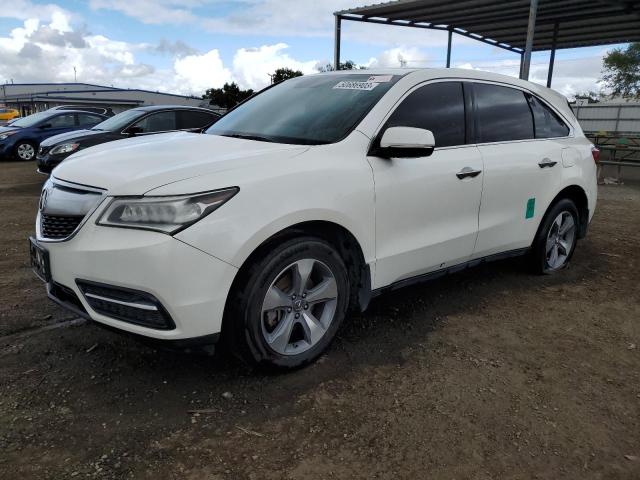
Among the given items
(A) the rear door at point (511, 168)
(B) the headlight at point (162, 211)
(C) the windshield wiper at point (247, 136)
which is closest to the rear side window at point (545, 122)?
(A) the rear door at point (511, 168)

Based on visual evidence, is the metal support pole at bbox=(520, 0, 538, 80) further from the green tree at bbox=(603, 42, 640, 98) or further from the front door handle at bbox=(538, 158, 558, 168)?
the green tree at bbox=(603, 42, 640, 98)

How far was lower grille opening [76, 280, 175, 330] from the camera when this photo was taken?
2.37 metres

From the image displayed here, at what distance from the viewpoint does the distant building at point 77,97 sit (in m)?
47.8

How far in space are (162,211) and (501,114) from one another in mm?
2816

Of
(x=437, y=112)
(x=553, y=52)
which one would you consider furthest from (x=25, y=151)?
(x=553, y=52)

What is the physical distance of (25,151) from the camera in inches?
565

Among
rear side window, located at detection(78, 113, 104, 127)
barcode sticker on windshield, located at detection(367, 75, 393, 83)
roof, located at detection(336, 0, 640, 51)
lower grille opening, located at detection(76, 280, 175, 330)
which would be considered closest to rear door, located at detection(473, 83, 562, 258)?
barcode sticker on windshield, located at detection(367, 75, 393, 83)

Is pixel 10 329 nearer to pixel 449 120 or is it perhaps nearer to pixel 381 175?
pixel 381 175

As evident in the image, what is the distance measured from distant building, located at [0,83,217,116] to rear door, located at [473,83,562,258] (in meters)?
43.6

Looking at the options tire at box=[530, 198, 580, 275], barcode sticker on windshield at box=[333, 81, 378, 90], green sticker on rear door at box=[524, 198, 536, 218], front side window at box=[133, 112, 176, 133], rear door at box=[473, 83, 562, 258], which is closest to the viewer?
barcode sticker on windshield at box=[333, 81, 378, 90]

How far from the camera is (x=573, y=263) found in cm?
523

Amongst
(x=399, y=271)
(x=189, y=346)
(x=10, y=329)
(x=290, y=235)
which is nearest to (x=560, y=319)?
(x=399, y=271)

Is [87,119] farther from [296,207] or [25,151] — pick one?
[296,207]

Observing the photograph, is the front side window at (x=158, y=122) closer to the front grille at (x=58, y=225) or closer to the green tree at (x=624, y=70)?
the front grille at (x=58, y=225)
